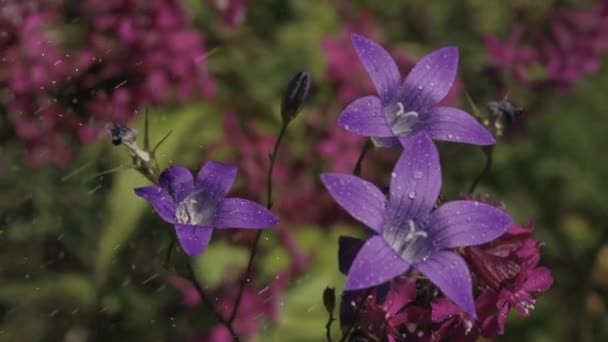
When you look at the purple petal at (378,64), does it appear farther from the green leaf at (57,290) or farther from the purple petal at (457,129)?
the green leaf at (57,290)

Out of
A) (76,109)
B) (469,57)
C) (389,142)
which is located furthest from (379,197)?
(469,57)

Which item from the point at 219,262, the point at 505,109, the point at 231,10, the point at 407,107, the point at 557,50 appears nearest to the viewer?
the point at 407,107

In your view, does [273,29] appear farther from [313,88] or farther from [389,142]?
[389,142]

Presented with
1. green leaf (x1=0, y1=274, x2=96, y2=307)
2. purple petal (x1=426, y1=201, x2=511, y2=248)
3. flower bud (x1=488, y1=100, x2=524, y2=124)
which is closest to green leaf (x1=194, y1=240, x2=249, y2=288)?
green leaf (x1=0, y1=274, x2=96, y2=307)

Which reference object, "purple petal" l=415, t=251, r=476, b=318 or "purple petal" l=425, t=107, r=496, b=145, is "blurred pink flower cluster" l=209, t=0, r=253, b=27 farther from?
"purple petal" l=415, t=251, r=476, b=318

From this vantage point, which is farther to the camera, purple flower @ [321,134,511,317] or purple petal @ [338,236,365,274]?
purple petal @ [338,236,365,274]

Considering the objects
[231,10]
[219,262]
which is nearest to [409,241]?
[219,262]

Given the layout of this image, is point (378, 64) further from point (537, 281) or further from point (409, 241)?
point (537, 281)
